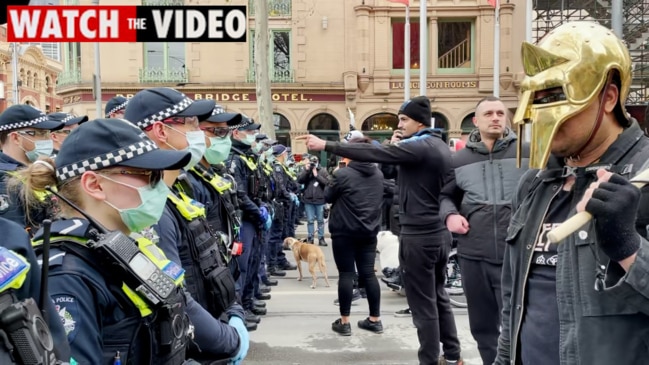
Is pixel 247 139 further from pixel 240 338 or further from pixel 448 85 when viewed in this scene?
pixel 448 85

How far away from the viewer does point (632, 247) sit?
1.70 metres

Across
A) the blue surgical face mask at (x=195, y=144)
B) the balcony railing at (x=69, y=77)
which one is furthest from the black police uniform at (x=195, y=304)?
the balcony railing at (x=69, y=77)

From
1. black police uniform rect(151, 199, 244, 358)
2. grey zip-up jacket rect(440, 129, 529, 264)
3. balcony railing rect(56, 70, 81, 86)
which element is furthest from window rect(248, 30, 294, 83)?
black police uniform rect(151, 199, 244, 358)

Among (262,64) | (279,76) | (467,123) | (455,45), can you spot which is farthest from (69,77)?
(467,123)

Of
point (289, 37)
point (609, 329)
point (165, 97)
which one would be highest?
point (289, 37)

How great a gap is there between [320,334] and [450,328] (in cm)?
176

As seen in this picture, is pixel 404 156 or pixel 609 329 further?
pixel 404 156

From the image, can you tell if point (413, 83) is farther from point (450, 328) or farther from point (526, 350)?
point (526, 350)

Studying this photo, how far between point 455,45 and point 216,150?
22582mm

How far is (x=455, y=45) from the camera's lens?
25750mm

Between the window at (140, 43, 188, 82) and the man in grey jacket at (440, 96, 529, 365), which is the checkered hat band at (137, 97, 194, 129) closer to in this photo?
the man in grey jacket at (440, 96, 529, 365)

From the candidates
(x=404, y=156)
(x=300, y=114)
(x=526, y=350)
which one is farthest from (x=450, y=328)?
(x=300, y=114)

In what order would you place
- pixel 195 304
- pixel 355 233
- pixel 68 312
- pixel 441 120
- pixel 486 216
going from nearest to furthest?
pixel 68 312, pixel 195 304, pixel 486 216, pixel 355 233, pixel 441 120
